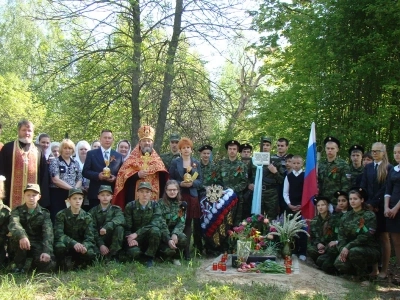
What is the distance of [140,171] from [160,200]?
0.53 m

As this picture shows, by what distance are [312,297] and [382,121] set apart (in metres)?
4.68

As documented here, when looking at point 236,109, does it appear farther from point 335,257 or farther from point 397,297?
point 397,297

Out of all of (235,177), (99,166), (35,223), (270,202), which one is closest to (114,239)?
(35,223)

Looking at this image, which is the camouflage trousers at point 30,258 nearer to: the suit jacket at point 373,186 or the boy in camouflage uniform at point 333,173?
the boy in camouflage uniform at point 333,173

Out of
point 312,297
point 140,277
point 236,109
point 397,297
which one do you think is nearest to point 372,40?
point 236,109

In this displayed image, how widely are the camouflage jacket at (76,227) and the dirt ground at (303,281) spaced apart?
160 centimetres

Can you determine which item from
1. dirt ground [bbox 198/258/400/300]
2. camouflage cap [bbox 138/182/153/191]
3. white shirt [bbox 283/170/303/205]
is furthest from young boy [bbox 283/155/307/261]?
camouflage cap [bbox 138/182/153/191]

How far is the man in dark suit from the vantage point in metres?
7.56

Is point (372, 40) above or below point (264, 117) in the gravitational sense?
above

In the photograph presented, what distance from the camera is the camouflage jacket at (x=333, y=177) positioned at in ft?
26.1

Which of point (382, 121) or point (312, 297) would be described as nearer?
point (312, 297)

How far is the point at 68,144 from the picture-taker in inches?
296

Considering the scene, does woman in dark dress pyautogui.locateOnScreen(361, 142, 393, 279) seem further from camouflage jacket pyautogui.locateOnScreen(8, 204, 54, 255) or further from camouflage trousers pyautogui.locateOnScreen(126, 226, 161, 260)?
camouflage jacket pyautogui.locateOnScreen(8, 204, 54, 255)

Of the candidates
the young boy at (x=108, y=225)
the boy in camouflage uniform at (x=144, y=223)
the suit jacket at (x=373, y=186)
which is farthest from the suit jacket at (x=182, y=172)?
the suit jacket at (x=373, y=186)
